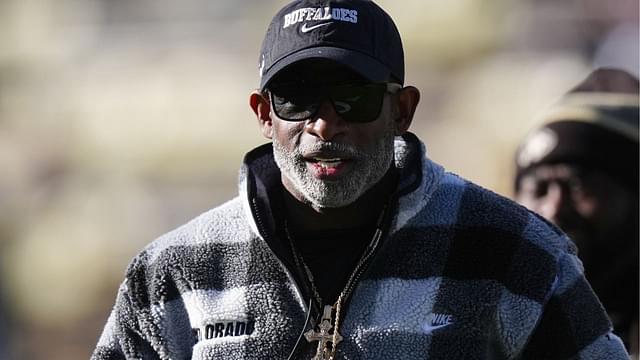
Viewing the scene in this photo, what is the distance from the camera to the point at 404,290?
10.7 ft

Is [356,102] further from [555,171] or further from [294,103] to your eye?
[555,171]

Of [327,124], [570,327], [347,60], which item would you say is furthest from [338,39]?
A: [570,327]

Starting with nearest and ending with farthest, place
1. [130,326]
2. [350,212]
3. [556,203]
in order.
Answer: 1. [350,212]
2. [130,326]
3. [556,203]

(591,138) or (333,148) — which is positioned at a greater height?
(333,148)

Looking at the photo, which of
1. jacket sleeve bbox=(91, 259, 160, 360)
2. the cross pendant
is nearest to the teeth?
the cross pendant

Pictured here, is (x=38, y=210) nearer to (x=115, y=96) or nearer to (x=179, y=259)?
(x=115, y=96)

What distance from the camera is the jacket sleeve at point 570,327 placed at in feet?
10.6

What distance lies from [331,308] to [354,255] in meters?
0.12

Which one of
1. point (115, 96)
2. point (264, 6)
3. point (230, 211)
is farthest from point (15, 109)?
point (230, 211)

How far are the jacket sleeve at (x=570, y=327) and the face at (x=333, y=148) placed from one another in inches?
16.2

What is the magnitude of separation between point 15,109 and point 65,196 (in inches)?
34.5

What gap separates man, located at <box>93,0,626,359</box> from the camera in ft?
10.5

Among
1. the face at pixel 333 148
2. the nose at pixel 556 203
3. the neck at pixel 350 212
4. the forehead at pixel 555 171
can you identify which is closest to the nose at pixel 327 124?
the face at pixel 333 148

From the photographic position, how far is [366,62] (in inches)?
127
